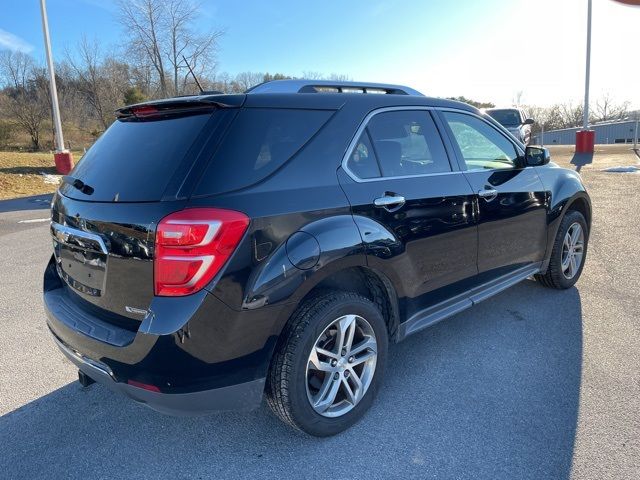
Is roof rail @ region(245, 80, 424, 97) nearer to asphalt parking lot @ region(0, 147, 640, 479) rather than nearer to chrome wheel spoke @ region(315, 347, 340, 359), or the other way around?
chrome wheel spoke @ region(315, 347, 340, 359)

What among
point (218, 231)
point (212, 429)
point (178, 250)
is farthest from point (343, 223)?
point (212, 429)

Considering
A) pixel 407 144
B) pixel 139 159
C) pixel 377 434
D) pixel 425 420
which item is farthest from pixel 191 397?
pixel 407 144

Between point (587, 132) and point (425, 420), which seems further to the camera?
point (587, 132)

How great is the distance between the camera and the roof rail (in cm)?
282

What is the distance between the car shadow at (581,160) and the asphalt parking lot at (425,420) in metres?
12.5

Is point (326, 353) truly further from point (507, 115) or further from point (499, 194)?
point (507, 115)

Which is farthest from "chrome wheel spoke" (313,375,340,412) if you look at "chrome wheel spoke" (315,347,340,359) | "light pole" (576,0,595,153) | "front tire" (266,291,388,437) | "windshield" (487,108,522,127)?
"light pole" (576,0,595,153)

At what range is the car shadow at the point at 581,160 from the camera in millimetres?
14984

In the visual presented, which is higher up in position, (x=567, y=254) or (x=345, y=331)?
(x=345, y=331)

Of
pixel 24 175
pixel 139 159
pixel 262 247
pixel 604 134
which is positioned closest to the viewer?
pixel 262 247

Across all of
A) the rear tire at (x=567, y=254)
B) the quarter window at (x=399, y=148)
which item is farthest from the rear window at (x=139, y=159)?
the rear tire at (x=567, y=254)

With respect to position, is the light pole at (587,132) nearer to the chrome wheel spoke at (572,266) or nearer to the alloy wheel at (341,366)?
the chrome wheel spoke at (572,266)

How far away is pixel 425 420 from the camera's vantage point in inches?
105

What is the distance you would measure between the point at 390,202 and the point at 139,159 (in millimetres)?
1369
